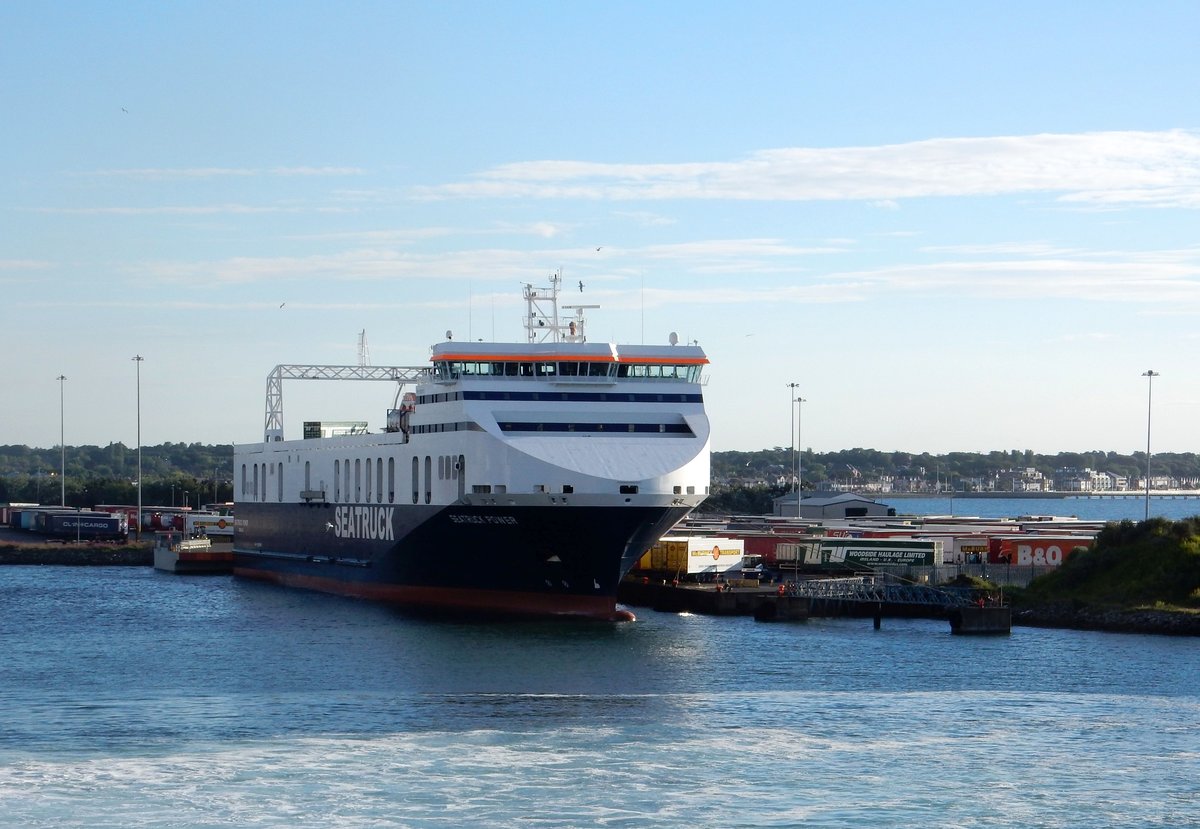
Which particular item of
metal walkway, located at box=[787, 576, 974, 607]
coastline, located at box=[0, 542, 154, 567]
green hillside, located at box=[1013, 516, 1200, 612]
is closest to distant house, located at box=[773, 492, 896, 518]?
coastline, located at box=[0, 542, 154, 567]

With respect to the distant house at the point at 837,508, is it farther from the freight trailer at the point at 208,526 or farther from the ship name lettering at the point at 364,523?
the ship name lettering at the point at 364,523

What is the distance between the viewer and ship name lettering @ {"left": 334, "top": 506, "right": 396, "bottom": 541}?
67312mm

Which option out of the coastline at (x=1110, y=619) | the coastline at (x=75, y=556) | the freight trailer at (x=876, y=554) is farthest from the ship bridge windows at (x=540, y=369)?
the coastline at (x=75, y=556)

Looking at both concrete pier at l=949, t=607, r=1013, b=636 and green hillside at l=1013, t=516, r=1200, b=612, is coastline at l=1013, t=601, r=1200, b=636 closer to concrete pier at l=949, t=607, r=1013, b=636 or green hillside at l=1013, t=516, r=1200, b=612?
green hillside at l=1013, t=516, r=1200, b=612

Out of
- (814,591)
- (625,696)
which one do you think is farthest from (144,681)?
(814,591)

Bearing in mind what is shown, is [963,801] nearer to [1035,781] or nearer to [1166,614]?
[1035,781]

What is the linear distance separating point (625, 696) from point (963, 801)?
503 inches

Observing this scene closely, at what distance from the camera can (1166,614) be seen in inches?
2347

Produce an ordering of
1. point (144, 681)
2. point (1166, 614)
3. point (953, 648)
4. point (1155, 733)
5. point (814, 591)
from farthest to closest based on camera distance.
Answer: point (814, 591) → point (1166, 614) → point (953, 648) → point (144, 681) → point (1155, 733)

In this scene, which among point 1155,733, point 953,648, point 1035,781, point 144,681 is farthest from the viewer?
point 953,648

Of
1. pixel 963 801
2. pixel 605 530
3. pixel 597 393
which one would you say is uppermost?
pixel 597 393

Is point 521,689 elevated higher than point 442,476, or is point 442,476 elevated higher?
point 442,476

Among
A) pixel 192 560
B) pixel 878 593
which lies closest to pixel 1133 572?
pixel 878 593

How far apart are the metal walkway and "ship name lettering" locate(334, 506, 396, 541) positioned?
656 inches
